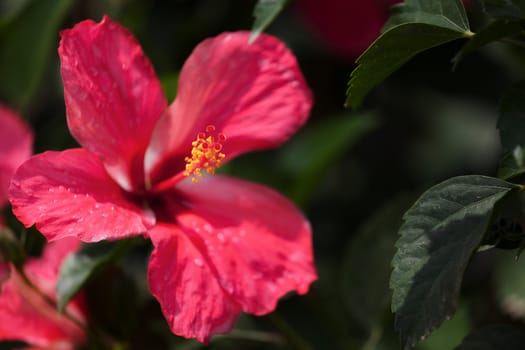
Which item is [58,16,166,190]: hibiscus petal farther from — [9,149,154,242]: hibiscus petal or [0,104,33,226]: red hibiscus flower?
[0,104,33,226]: red hibiscus flower

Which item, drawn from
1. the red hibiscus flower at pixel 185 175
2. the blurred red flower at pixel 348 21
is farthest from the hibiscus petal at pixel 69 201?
the blurred red flower at pixel 348 21

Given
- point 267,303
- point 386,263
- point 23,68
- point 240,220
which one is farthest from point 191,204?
point 23,68

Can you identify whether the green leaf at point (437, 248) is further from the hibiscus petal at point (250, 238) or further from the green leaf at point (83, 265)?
the green leaf at point (83, 265)

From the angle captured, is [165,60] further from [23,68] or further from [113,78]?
[113,78]

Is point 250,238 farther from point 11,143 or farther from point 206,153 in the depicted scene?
point 11,143

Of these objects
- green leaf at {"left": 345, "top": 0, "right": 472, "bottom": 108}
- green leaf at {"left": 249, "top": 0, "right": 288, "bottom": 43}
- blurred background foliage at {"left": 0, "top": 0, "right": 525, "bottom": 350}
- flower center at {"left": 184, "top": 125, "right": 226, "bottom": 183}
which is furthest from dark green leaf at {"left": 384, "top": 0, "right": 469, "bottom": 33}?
blurred background foliage at {"left": 0, "top": 0, "right": 525, "bottom": 350}
